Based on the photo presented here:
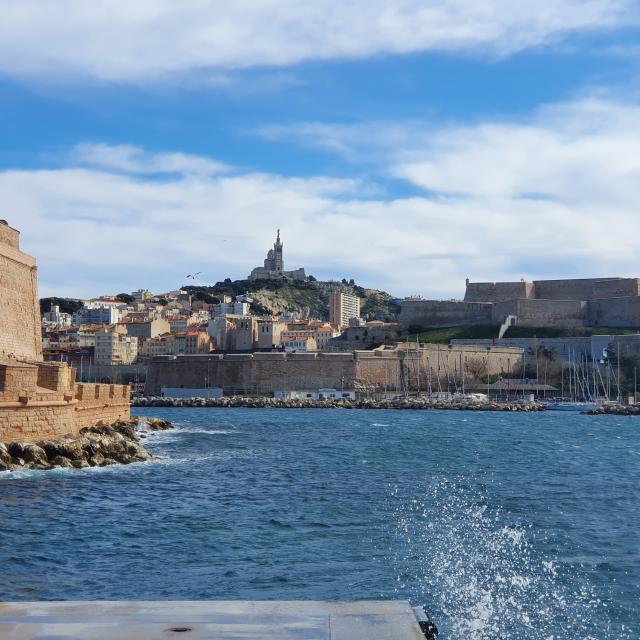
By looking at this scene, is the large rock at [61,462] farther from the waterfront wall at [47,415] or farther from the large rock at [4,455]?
the large rock at [4,455]

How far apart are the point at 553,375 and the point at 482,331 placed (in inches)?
324

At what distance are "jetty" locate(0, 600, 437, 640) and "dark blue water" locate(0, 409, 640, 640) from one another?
9.80 feet

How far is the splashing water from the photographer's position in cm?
744

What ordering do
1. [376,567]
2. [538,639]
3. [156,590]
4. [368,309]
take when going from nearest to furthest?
[538,639] → [156,590] → [376,567] → [368,309]

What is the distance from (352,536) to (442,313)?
66.3 metres

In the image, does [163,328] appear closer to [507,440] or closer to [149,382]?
[149,382]

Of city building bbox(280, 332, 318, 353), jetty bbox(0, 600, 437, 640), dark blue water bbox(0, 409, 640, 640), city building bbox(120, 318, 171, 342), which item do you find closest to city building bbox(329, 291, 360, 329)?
city building bbox(120, 318, 171, 342)

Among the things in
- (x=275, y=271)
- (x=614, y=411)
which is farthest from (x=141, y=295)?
(x=614, y=411)

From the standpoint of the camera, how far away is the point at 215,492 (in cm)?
1455

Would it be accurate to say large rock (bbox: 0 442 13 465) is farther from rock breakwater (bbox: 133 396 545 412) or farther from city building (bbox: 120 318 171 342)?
city building (bbox: 120 318 171 342)

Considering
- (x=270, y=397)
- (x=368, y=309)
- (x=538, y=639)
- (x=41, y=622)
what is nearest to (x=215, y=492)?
(x=538, y=639)

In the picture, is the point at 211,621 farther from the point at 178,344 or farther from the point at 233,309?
the point at 233,309

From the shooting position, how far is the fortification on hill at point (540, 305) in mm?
69500

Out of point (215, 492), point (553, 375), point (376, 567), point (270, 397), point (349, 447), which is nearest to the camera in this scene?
point (376, 567)
